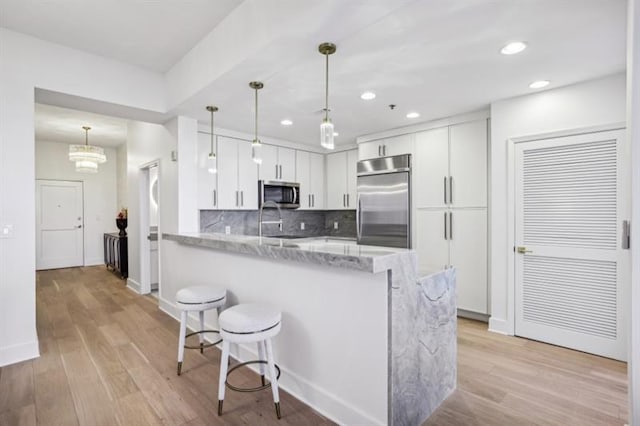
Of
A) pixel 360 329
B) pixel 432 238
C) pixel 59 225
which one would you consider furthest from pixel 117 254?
pixel 360 329

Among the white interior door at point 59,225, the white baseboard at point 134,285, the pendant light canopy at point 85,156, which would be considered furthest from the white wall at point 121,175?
the white baseboard at point 134,285

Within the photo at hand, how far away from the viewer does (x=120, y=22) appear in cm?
262

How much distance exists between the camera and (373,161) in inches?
186

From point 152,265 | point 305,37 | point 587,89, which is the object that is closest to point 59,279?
point 152,265

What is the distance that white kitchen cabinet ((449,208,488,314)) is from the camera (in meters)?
3.68

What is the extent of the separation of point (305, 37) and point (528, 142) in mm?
2530

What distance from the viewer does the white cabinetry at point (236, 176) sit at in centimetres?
438

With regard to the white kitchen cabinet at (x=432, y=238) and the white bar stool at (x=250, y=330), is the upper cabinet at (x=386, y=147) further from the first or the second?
the white bar stool at (x=250, y=330)

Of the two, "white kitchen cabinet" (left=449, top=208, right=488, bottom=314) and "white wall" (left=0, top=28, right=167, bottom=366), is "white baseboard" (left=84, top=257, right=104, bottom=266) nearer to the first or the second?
"white wall" (left=0, top=28, right=167, bottom=366)

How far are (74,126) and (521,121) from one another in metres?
7.14

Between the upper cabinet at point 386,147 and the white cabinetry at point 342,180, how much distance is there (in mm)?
391

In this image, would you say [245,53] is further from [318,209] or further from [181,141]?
[318,209]

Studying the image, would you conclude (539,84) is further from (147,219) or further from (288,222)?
(147,219)

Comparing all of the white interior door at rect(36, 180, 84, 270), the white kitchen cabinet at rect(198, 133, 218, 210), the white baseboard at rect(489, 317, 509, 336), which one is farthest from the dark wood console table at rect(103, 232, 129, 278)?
the white baseboard at rect(489, 317, 509, 336)
